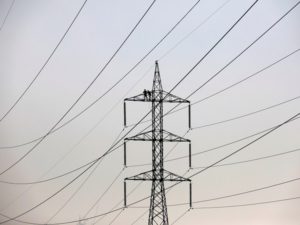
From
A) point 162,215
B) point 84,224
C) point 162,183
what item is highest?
point 162,183

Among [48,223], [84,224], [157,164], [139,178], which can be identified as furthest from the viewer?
[84,224]

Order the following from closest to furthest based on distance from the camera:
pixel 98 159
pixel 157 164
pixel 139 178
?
pixel 139 178 < pixel 157 164 < pixel 98 159

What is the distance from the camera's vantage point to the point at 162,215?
67.9 ft

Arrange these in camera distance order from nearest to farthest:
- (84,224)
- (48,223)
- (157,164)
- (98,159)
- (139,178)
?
1. (139,178)
2. (157,164)
3. (98,159)
4. (48,223)
5. (84,224)

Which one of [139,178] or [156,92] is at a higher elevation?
[156,92]

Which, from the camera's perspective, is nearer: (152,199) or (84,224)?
(152,199)

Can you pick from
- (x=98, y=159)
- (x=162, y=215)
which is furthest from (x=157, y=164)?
(x=98, y=159)

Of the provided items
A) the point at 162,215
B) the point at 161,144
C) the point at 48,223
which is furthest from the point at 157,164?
the point at 48,223

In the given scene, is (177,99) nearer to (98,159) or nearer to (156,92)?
(156,92)

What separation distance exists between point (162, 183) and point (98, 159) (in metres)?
22.1

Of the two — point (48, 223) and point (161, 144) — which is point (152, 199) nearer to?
point (161, 144)

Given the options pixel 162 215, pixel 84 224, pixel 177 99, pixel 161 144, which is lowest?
pixel 84 224

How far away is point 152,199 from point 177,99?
4.47 m

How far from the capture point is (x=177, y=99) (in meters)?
21.1
